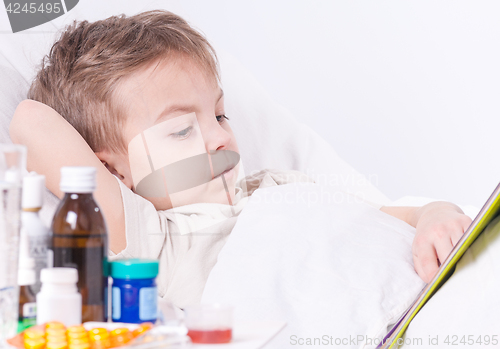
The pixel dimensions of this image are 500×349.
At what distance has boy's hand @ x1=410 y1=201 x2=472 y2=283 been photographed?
0.58 metres

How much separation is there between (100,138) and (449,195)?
1073 mm

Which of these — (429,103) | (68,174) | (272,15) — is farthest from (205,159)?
(429,103)

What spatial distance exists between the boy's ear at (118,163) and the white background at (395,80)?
57 centimetres

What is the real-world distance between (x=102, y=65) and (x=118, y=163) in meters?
0.20

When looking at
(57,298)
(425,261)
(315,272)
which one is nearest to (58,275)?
(57,298)

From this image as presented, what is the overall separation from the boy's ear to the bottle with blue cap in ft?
1.84

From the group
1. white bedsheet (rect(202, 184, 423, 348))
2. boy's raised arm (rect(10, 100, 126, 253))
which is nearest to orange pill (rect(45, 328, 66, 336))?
white bedsheet (rect(202, 184, 423, 348))

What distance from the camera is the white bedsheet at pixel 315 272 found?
1.70 ft

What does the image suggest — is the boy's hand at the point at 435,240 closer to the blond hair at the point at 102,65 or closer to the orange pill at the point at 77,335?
the orange pill at the point at 77,335

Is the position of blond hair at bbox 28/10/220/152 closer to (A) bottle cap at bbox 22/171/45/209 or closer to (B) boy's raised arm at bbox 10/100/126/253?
(B) boy's raised arm at bbox 10/100/126/253

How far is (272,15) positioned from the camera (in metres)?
1.36

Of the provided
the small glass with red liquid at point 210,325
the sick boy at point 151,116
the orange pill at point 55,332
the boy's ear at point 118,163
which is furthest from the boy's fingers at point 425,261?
the boy's ear at point 118,163

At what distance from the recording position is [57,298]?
13.8 inches

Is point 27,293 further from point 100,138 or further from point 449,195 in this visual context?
point 449,195
